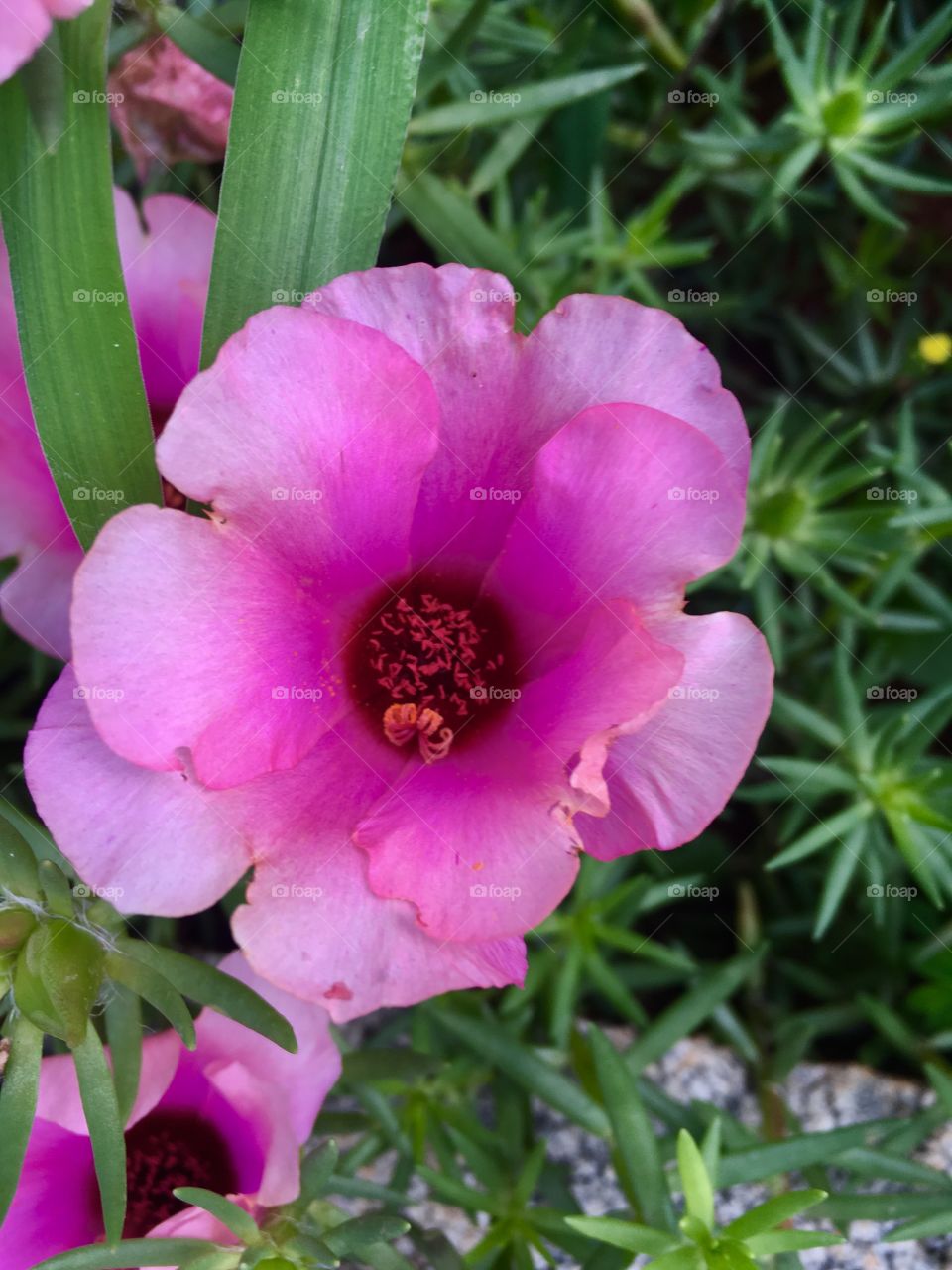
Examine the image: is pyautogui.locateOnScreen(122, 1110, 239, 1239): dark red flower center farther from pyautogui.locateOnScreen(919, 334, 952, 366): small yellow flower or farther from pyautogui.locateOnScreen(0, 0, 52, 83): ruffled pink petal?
pyautogui.locateOnScreen(919, 334, 952, 366): small yellow flower

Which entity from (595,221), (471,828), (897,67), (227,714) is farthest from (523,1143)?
(897,67)

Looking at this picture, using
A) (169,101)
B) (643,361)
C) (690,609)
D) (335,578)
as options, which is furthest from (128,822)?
(690,609)

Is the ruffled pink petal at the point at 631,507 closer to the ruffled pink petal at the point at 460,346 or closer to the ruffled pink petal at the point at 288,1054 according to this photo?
the ruffled pink petal at the point at 460,346

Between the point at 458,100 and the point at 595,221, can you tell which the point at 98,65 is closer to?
the point at 458,100

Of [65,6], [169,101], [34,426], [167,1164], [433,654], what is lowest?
[167,1164]

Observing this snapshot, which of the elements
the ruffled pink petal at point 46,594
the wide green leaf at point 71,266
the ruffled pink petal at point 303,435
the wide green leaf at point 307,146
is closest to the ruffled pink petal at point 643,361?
the ruffled pink petal at point 303,435

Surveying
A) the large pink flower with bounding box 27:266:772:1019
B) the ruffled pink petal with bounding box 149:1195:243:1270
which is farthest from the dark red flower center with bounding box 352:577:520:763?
the ruffled pink petal with bounding box 149:1195:243:1270

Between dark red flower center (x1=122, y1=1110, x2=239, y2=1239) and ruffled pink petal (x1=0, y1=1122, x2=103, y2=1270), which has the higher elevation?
ruffled pink petal (x1=0, y1=1122, x2=103, y2=1270)

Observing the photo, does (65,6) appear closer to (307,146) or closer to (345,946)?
(307,146)
